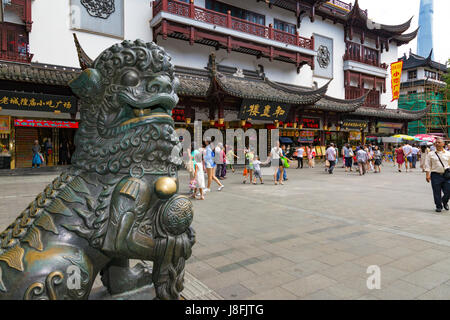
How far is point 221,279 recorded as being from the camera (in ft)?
8.88

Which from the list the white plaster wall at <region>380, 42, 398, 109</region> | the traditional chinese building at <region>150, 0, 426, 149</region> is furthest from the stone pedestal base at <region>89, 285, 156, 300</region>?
the white plaster wall at <region>380, 42, 398, 109</region>

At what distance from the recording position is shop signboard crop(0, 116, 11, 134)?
11.3 metres

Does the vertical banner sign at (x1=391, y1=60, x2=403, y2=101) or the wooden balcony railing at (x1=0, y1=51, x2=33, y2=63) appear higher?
the vertical banner sign at (x1=391, y1=60, x2=403, y2=101)

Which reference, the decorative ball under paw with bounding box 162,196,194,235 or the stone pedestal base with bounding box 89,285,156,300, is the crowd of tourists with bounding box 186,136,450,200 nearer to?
the stone pedestal base with bounding box 89,285,156,300

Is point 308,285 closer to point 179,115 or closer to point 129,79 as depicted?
point 129,79

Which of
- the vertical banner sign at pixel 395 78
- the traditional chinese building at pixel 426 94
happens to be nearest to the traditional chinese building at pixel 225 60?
the vertical banner sign at pixel 395 78

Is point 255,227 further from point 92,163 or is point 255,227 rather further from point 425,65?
point 425,65

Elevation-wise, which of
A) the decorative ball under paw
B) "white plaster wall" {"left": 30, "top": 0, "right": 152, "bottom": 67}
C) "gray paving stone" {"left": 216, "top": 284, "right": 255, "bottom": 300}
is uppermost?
"white plaster wall" {"left": 30, "top": 0, "right": 152, "bottom": 67}

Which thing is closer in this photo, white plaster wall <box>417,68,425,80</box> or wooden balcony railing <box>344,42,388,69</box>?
wooden balcony railing <box>344,42,388,69</box>

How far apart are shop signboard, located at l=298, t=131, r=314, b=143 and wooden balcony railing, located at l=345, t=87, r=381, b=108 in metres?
6.46

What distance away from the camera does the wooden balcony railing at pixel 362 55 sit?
2295 centimetres

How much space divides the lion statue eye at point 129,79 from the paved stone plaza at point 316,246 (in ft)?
6.08

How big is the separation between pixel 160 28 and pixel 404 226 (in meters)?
12.9

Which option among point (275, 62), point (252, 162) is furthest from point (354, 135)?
point (252, 162)
